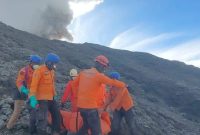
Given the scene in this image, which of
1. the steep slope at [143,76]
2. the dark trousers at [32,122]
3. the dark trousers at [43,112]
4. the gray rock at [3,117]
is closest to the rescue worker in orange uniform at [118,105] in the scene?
the dark trousers at [43,112]

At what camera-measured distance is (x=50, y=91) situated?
10242 millimetres

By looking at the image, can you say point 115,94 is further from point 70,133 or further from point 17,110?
point 17,110

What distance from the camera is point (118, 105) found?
12.7m

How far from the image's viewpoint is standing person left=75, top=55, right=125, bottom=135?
9.44 m

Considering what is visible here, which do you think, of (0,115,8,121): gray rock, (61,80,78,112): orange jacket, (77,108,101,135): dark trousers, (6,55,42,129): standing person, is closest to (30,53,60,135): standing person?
(61,80,78,112): orange jacket

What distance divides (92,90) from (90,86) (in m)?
0.11

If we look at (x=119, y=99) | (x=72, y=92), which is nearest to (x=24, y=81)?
(x=72, y=92)

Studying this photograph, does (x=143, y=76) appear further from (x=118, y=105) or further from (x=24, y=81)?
(x=24, y=81)

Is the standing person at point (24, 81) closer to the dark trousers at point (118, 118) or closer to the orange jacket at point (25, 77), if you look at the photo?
the orange jacket at point (25, 77)

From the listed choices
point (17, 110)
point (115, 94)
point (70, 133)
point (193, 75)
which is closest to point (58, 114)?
point (70, 133)

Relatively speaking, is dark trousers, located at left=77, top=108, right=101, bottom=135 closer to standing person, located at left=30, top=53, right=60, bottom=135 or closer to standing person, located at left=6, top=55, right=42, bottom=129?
standing person, located at left=30, top=53, right=60, bottom=135

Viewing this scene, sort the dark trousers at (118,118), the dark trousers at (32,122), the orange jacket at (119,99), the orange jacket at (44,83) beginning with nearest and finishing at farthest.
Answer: the orange jacket at (44,83), the dark trousers at (32,122), the orange jacket at (119,99), the dark trousers at (118,118)

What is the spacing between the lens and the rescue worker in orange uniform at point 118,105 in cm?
1237

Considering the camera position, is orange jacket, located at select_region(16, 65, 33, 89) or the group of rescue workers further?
orange jacket, located at select_region(16, 65, 33, 89)
